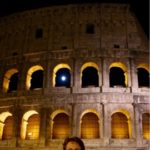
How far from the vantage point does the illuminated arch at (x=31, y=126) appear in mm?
19312

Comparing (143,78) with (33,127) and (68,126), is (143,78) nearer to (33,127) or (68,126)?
(68,126)

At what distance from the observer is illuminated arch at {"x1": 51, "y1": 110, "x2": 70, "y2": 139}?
18812 millimetres

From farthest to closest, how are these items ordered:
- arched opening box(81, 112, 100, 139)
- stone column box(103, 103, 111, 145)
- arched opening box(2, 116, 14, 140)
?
1. arched opening box(2, 116, 14, 140)
2. arched opening box(81, 112, 100, 139)
3. stone column box(103, 103, 111, 145)

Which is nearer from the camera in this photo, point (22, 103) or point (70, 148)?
point (70, 148)

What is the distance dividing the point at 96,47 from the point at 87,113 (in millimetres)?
4626

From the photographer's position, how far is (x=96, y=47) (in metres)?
20.4

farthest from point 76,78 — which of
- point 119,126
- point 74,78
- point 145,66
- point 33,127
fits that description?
point 145,66

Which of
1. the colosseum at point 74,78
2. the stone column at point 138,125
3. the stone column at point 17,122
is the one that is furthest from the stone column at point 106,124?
the stone column at point 17,122

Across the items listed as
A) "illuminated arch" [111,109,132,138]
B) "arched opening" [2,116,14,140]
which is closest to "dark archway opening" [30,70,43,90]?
"arched opening" [2,116,14,140]

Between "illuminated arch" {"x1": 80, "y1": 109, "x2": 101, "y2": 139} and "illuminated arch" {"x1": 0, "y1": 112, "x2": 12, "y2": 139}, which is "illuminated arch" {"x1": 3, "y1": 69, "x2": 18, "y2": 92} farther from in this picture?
"illuminated arch" {"x1": 80, "y1": 109, "x2": 101, "y2": 139}

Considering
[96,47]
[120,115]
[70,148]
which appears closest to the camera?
[70,148]

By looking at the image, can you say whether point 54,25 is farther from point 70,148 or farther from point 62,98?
point 70,148

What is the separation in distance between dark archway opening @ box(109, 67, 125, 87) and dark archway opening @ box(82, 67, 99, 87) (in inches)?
46.1

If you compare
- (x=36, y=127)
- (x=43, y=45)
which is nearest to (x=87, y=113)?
(x=36, y=127)
